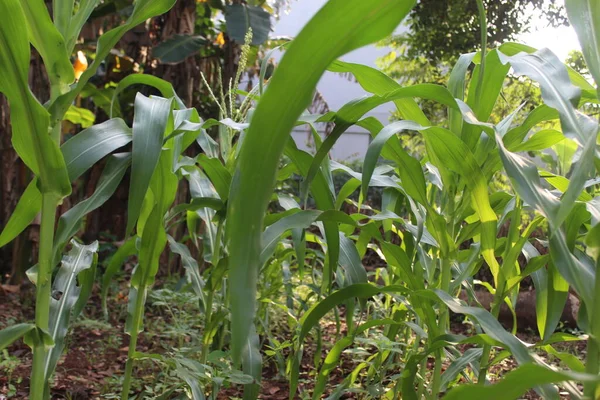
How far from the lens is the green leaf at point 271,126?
19.7 inches

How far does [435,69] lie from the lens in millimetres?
5461

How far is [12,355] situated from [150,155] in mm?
1717

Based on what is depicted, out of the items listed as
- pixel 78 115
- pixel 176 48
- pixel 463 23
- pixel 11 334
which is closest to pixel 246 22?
pixel 176 48

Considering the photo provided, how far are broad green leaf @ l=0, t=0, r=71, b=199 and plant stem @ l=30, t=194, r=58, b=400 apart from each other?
3 centimetres

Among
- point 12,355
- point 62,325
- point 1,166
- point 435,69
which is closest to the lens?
point 62,325

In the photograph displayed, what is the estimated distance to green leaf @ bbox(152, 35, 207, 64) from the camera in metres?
3.81

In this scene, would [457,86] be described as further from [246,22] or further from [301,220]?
[246,22]

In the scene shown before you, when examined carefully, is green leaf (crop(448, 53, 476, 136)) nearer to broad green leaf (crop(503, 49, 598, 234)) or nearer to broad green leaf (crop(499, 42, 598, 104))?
broad green leaf (crop(499, 42, 598, 104))

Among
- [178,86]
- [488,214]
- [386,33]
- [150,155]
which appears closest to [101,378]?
[150,155]

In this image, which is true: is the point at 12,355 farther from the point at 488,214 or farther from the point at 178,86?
the point at 178,86

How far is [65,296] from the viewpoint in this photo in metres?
1.05

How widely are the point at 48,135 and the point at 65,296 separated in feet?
1.21

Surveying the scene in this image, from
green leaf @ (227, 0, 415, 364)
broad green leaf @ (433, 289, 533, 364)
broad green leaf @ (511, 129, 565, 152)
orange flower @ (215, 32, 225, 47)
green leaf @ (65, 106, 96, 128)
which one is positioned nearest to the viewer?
green leaf @ (227, 0, 415, 364)

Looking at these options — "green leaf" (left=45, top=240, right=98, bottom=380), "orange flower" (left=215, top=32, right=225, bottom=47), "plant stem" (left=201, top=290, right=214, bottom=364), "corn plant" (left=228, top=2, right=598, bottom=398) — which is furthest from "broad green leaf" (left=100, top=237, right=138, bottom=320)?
"orange flower" (left=215, top=32, right=225, bottom=47)
